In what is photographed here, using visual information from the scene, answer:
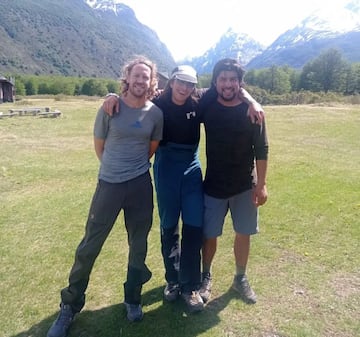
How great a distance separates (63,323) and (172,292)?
120 centimetres

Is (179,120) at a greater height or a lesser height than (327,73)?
greater

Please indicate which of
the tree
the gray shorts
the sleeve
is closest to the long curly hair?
the sleeve

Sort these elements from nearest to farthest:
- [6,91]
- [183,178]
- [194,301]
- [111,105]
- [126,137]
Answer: [111,105], [126,137], [183,178], [194,301], [6,91]

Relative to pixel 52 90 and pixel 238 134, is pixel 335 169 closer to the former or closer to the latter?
pixel 238 134

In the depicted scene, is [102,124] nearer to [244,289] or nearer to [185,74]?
[185,74]

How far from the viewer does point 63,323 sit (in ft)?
12.2

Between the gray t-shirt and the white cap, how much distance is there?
1.26ft

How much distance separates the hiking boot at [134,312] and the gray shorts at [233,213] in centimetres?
103

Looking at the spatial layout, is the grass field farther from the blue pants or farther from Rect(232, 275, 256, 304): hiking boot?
the blue pants

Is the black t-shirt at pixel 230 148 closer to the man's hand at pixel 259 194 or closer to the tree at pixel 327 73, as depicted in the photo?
the man's hand at pixel 259 194

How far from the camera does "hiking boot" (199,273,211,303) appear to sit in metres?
4.37

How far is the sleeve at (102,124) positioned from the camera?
352 centimetres

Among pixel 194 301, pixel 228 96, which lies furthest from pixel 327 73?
pixel 194 301

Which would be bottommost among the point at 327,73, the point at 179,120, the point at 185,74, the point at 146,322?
the point at 327,73
